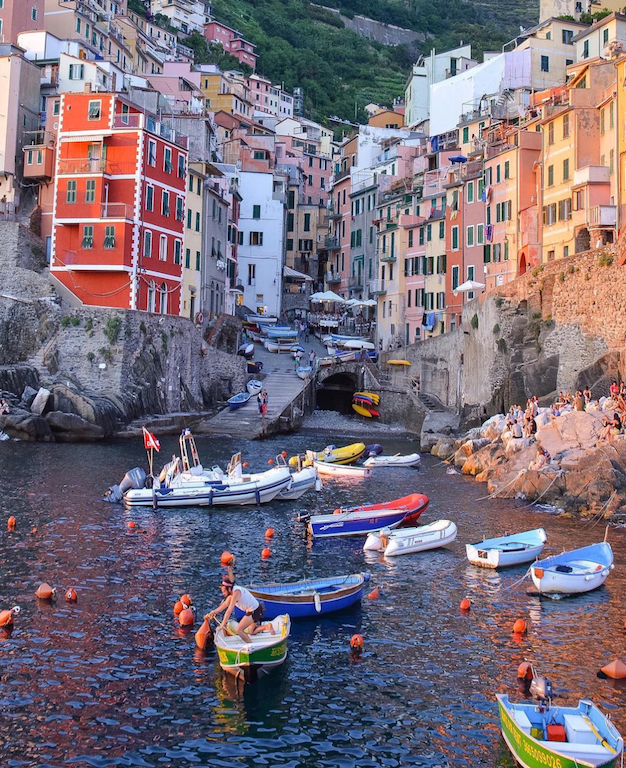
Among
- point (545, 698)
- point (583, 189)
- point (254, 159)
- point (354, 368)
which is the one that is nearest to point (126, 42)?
point (254, 159)

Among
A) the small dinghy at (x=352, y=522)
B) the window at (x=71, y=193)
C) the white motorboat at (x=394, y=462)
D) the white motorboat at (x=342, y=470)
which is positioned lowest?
the small dinghy at (x=352, y=522)

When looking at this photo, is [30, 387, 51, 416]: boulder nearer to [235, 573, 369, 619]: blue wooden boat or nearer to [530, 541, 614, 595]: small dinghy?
[235, 573, 369, 619]: blue wooden boat

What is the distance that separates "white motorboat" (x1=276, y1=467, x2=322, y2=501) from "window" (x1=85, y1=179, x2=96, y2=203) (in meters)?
28.2

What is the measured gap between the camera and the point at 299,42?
159m

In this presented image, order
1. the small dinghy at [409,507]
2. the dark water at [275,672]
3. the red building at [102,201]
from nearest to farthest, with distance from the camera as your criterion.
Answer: the dark water at [275,672] < the small dinghy at [409,507] < the red building at [102,201]

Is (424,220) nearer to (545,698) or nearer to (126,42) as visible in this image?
(126,42)

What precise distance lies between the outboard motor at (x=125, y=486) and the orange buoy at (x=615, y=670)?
20704mm

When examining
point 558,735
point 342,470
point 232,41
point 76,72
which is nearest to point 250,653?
point 558,735

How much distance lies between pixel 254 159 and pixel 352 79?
64640 mm

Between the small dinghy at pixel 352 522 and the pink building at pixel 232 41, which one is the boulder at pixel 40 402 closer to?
the small dinghy at pixel 352 522

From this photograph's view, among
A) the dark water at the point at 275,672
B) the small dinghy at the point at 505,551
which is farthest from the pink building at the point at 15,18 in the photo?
the small dinghy at the point at 505,551

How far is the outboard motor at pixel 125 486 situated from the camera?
110ft

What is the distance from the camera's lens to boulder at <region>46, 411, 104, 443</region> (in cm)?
4906

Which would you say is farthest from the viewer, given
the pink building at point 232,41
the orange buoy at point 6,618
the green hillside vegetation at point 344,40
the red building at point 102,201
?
the green hillside vegetation at point 344,40
